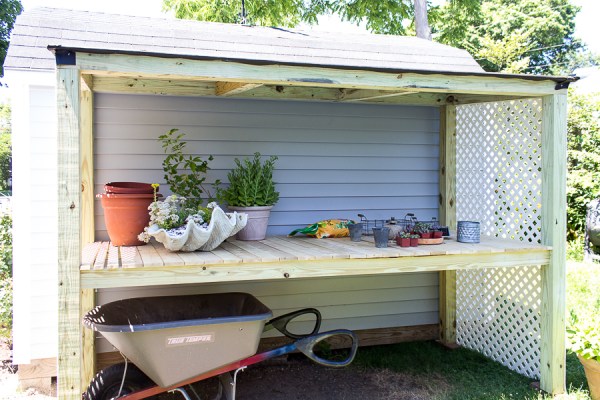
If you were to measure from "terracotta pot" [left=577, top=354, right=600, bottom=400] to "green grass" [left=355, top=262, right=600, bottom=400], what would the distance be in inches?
4.6

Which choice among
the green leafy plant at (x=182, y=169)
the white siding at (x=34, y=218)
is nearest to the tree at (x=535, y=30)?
the green leafy plant at (x=182, y=169)

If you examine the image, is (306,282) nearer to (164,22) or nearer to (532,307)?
(532,307)

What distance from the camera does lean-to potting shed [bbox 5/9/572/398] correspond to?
3131mm

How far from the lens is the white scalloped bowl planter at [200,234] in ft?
10.9

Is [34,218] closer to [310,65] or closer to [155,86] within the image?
[155,86]

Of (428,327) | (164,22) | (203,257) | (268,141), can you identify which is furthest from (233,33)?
(428,327)

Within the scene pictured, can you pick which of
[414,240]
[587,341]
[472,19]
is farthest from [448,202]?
[472,19]

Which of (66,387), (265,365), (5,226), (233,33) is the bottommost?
(265,365)

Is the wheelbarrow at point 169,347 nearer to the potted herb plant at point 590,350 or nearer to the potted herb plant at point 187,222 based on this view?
the potted herb plant at point 187,222

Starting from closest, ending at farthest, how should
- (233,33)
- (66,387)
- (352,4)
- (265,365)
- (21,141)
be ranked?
(66,387)
(21,141)
(265,365)
(233,33)
(352,4)

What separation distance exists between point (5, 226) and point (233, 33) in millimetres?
3138

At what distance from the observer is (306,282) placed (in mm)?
4723

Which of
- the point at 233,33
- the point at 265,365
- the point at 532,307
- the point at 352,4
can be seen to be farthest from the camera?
the point at 352,4

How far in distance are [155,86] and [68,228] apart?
1.60m
